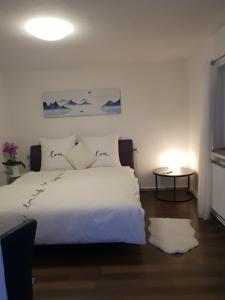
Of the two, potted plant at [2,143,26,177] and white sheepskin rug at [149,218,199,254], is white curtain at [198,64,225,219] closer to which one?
white sheepskin rug at [149,218,199,254]

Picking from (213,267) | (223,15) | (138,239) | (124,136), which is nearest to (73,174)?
(124,136)

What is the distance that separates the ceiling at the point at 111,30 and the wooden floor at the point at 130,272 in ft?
7.37

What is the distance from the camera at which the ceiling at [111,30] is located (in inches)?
85.0

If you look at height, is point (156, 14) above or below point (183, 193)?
above

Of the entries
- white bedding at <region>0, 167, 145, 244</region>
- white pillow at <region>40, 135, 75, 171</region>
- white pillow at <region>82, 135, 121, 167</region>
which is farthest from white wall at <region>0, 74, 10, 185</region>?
white bedding at <region>0, 167, 145, 244</region>

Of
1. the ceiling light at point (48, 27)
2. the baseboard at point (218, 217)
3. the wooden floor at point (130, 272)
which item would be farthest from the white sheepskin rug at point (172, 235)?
the ceiling light at point (48, 27)

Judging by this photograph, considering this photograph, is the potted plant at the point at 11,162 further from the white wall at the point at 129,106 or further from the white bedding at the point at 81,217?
the white bedding at the point at 81,217

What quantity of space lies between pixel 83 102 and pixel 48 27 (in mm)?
2229

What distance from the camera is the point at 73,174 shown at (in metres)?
3.85

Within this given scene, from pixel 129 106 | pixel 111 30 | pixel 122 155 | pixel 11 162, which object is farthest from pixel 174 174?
pixel 11 162

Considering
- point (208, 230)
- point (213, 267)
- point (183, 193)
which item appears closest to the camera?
point (213, 267)

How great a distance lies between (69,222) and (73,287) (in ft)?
1.86

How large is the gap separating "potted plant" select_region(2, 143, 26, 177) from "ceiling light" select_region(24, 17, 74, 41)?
2.30 metres

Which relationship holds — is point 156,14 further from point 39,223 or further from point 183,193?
point 183,193
